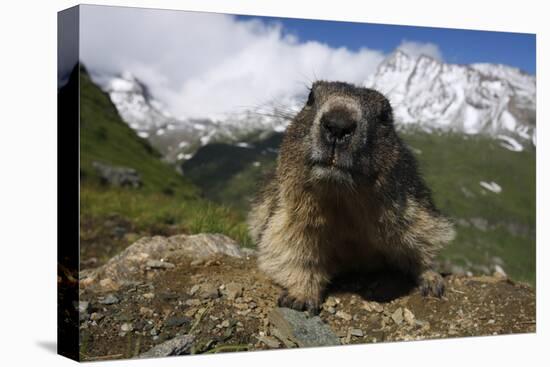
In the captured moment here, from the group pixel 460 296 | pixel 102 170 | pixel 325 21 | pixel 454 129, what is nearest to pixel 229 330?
pixel 460 296

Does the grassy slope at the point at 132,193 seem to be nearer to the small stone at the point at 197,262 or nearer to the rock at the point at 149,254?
the rock at the point at 149,254

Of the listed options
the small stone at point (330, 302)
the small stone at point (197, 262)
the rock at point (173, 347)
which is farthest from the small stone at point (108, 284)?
the small stone at point (330, 302)

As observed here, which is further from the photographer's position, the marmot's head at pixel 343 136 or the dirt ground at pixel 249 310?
the dirt ground at pixel 249 310

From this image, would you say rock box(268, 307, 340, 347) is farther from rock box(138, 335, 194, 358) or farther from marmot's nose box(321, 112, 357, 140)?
marmot's nose box(321, 112, 357, 140)

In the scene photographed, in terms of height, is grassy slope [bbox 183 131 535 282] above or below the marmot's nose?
below

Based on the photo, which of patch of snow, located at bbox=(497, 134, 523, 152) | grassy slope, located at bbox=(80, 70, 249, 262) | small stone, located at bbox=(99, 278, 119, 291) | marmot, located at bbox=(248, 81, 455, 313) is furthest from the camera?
patch of snow, located at bbox=(497, 134, 523, 152)

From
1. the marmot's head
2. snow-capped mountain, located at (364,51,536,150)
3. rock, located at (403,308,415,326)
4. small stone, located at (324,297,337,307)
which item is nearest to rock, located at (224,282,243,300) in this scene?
small stone, located at (324,297,337,307)

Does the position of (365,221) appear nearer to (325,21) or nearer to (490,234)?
(325,21)

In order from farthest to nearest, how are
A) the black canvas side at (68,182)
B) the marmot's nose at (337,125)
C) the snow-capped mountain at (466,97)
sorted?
the snow-capped mountain at (466,97), the black canvas side at (68,182), the marmot's nose at (337,125)
